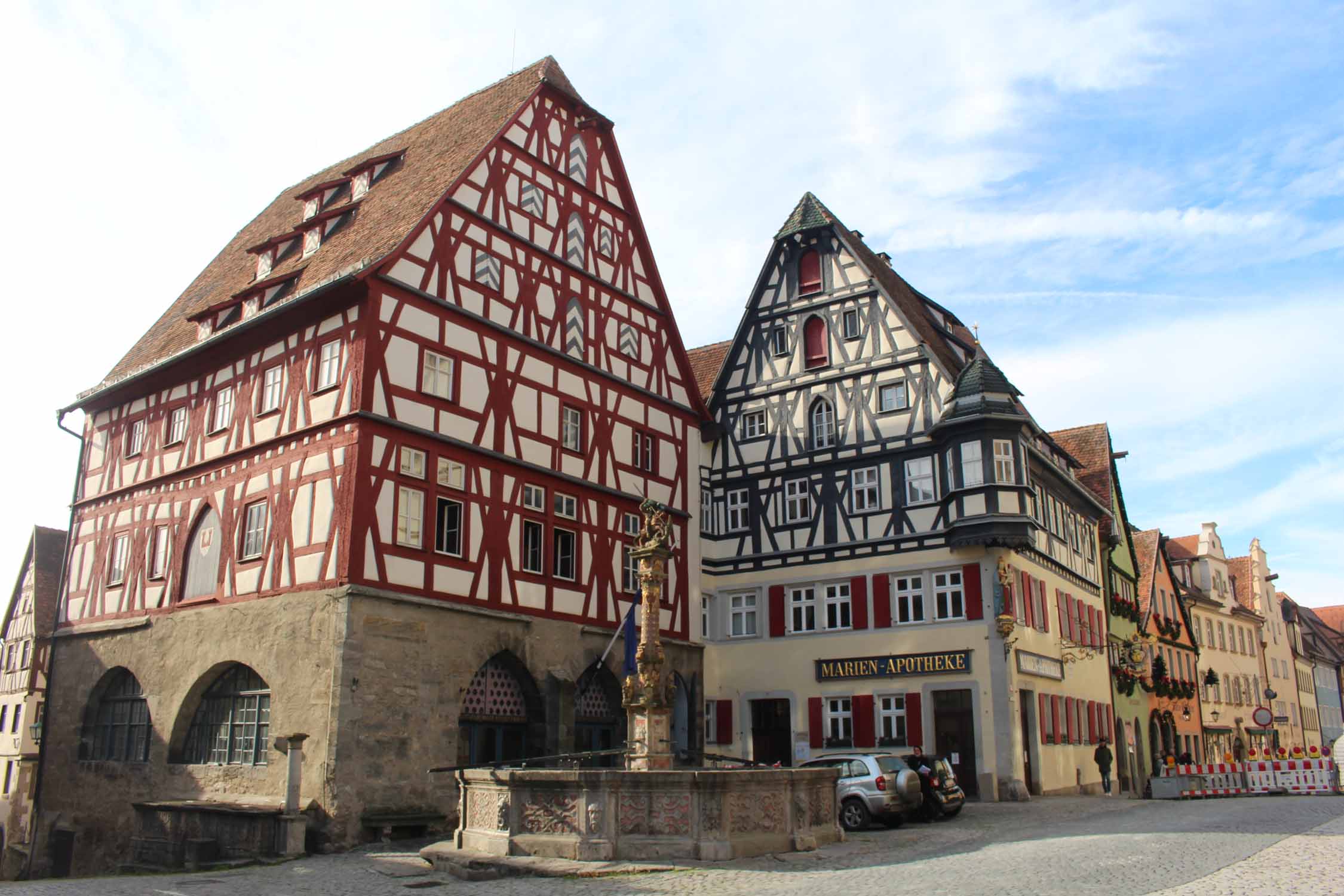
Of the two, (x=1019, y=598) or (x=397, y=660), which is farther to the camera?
(x=1019, y=598)

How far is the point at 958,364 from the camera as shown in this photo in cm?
3114

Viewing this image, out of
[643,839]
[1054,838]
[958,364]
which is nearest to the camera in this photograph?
[643,839]

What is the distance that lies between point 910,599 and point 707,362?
11264 millimetres

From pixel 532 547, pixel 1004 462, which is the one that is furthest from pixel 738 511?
pixel 532 547

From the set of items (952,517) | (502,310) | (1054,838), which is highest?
(502,310)

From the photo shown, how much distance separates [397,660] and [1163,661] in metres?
29.7

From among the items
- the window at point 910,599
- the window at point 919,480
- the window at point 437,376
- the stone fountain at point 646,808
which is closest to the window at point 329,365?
the window at point 437,376

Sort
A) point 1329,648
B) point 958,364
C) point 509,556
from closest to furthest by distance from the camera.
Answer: point 509,556
point 958,364
point 1329,648

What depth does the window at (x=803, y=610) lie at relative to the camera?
2983 centimetres

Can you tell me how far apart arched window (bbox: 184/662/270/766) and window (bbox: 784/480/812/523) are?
47.9 feet

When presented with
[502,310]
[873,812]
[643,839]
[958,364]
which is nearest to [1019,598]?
[958,364]

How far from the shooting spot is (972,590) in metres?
27.1

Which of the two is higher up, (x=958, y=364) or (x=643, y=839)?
(x=958, y=364)

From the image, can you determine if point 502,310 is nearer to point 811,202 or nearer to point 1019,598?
point 811,202
